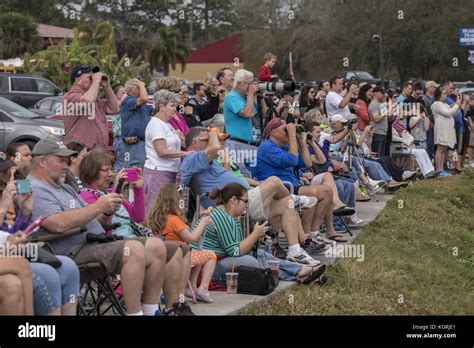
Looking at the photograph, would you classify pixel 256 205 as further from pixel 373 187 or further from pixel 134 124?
pixel 373 187

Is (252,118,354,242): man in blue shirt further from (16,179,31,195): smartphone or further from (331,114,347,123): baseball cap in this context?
(16,179,31,195): smartphone

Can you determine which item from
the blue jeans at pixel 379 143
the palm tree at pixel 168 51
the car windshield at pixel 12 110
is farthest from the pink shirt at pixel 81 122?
the palm tree at pixel 168 51

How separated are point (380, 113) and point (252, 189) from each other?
840 cm

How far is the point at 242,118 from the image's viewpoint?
12203 millimetres

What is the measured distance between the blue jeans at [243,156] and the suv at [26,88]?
20.6 metres

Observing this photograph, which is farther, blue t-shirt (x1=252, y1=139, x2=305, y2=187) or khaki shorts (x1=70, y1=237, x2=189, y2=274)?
blue t-shirt (x1=252, y1=139, x2=305, y2=187)

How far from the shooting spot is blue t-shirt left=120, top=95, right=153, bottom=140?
12.3 metres

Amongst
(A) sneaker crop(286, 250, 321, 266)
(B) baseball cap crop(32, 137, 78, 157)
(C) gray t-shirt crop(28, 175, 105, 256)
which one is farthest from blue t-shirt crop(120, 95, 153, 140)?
(B) baseball cap crop(32, 137, 78, 157)

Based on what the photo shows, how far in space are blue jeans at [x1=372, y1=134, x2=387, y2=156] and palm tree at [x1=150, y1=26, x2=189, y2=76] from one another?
58.9 metres

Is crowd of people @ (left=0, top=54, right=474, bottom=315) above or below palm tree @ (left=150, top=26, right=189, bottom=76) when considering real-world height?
below

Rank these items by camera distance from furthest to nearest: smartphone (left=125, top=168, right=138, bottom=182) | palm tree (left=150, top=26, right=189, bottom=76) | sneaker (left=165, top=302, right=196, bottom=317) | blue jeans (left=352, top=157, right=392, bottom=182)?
1. palm tree (left=150, top=26, right=189, bottom=76)
2. blue jeans (left=352, top=157, right=392, bottom=182)
3. smartphone (left=125, top=168, right=138, bottom=182)
4. sneaker (left=165, top=302, right=196, bottom=317)

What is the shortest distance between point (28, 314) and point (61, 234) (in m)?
1.04

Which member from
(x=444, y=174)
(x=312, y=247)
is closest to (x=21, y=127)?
(x=444, y=174)

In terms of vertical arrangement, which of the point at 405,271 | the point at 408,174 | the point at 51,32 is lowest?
the point at 405,271
